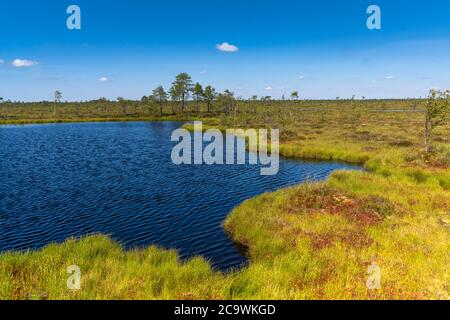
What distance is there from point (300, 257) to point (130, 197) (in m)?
19.2

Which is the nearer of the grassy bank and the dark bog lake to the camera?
the grassy bank

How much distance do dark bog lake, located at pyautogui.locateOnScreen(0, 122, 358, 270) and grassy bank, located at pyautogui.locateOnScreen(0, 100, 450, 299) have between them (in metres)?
2.75

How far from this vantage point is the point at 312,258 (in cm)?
1566

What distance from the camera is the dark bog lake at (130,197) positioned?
21.3 metres

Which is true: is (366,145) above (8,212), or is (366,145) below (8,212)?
above

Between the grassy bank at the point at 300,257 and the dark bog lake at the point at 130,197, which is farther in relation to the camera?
the dark bog lake at the point at 130,197

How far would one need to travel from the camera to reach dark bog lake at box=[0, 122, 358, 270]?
21266 millimetres

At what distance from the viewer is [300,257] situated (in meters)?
15.9

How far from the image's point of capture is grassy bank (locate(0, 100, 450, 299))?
476 inches

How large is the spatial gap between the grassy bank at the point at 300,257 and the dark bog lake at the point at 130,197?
275 cm

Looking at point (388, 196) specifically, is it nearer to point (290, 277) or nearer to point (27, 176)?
point (290, 277)
